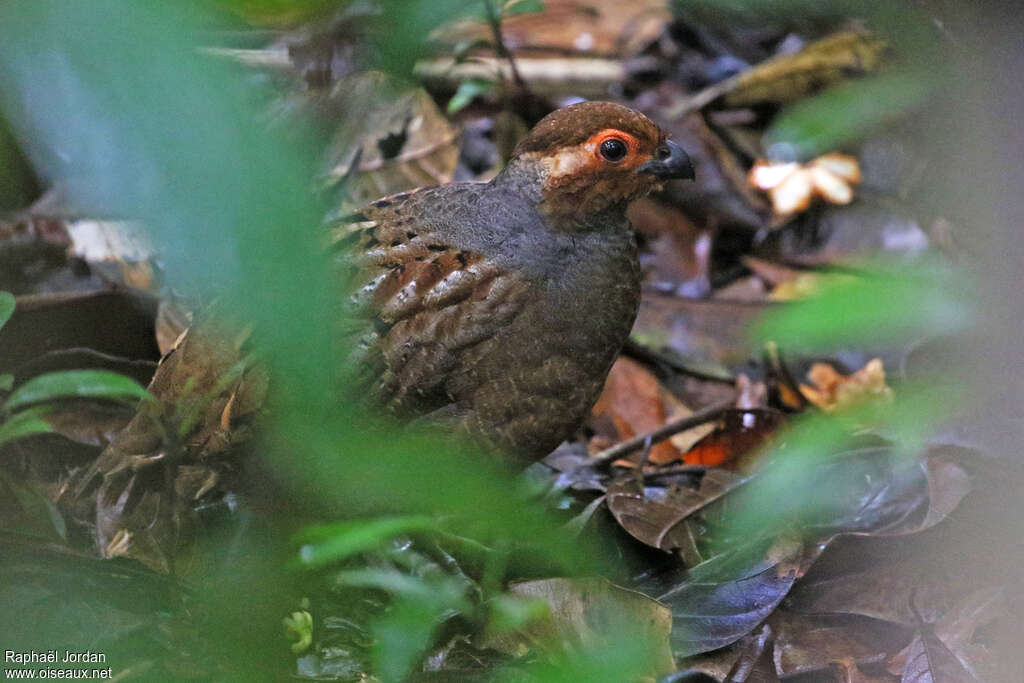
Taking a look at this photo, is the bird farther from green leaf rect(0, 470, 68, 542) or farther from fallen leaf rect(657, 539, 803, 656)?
green leaf rect(0, 470, 68, 542)

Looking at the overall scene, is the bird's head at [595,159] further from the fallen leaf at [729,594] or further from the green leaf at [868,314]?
the green leaf at [868,314]

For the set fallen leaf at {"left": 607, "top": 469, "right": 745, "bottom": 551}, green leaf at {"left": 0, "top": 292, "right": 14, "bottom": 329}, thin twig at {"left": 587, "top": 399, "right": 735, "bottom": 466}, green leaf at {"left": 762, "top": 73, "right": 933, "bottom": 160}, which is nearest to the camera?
green leaf at {"left": 762, "top": 73, "right": 933, "bottom": 160}

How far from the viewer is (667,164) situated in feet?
9.89

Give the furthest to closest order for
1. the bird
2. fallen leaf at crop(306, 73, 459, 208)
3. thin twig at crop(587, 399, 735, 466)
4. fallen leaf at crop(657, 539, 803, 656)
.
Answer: fallen leaf at crop(306, 73, 459, 208)
thin twig at crop(587, 399, 735, 466)
the bird
fallen leaf at crop(657, 539, 803, 656)

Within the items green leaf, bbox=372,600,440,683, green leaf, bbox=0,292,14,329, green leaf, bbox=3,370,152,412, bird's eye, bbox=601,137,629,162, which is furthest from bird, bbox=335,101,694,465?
green leaf, bbox=372,600,440,683

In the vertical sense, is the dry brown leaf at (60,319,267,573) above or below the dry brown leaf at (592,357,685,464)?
above

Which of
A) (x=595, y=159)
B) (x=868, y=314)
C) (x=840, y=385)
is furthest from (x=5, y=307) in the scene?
(x=840, y=385)

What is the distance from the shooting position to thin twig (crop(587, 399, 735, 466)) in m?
3.72

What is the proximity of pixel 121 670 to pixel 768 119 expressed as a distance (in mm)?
4600

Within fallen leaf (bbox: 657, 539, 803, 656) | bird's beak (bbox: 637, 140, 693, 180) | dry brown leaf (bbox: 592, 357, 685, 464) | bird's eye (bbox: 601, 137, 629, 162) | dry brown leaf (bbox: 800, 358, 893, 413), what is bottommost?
dry brown leaf (bbox: 800, 358, 893, 413)

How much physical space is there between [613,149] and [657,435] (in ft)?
4.02

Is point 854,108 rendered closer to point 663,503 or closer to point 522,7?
point 522,7

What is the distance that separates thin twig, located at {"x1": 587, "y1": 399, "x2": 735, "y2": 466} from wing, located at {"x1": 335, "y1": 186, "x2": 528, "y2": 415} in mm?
1007

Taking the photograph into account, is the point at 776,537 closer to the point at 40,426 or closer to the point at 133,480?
the point at 133,480
